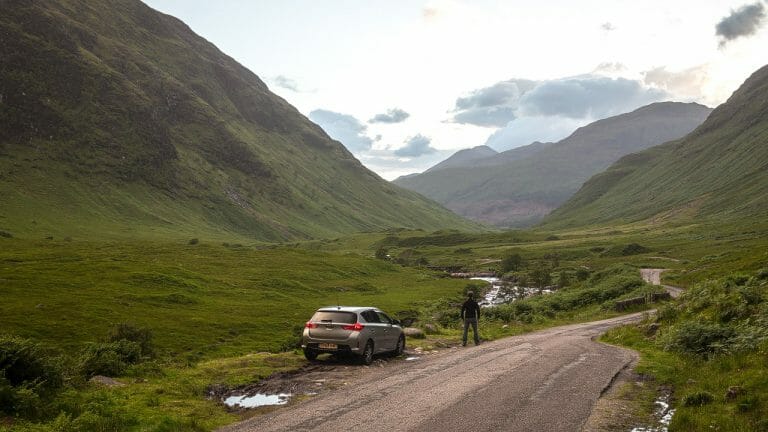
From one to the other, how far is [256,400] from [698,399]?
13166mm

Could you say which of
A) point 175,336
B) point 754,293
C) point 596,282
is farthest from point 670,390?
point 596,282

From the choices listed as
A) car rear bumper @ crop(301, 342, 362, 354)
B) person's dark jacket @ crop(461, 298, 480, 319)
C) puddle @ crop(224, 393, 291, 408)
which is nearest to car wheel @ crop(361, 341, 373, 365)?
car rear bumper @ crop(301, 342, 362, 354)

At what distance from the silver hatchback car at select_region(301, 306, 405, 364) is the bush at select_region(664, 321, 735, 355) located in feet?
42.2

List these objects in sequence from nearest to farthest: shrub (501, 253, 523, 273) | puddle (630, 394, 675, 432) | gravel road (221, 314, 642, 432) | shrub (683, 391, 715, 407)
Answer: puddle (630, 394, 675, 432) < gravel road (221, 314, 642, 432) < shrub (683, 391, 715, 407) < shrub (501, 253, 523, 273)

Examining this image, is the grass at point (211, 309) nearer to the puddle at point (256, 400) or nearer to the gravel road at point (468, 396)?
the puddle at point (256, 400)

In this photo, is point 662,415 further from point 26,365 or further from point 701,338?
point 26,365

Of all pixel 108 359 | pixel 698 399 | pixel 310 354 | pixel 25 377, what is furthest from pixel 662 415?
pixel 108 359

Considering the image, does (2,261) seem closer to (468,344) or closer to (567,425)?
(468,344)

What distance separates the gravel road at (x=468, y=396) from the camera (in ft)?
46.5

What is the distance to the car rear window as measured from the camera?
24203 mm

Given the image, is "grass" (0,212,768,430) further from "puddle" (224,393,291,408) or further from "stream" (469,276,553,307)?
"stream" (469,276,553,307)

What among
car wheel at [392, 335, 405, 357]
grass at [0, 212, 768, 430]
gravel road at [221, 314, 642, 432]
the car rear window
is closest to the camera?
gravel road at [221, 314, 642, 432]

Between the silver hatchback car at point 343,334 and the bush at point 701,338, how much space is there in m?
12.9

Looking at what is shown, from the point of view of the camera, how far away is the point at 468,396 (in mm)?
17188
